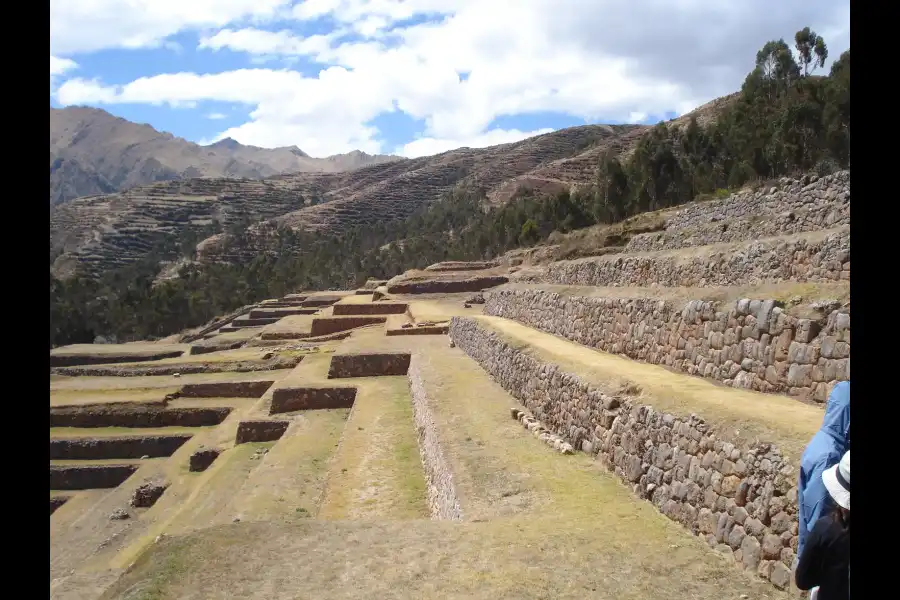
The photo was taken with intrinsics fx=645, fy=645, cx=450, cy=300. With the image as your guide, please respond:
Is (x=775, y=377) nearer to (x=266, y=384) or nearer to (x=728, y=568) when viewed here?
(x=728, y=568)

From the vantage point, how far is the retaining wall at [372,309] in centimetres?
3272

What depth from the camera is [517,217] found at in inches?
2408

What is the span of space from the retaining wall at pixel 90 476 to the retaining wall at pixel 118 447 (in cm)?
85

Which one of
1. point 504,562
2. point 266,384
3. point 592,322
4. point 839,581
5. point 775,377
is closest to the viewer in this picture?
point 839,581

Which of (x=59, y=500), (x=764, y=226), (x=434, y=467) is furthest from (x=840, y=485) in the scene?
(x=59, y=500)

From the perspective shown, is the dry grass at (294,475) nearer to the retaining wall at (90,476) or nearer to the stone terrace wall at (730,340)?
the stone terrace wall at (730,340)

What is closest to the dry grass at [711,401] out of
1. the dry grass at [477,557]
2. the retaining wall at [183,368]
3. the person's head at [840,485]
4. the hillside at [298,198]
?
the dry grass at [477,557]

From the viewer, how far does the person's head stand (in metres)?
2.85
